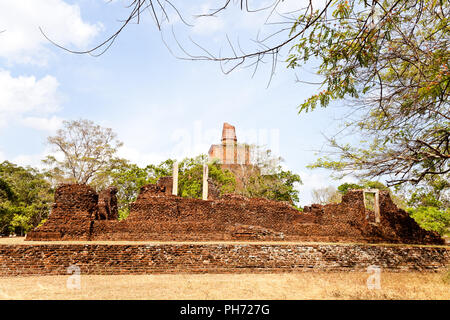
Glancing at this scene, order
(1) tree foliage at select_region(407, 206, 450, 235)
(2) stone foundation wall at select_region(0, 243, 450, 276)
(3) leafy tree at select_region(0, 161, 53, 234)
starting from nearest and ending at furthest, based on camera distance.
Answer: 1. (2) stone foundation wall at select_region(0, 243, 450, 276)
2. (1) tree foliage at select_region(407, 206, 450, 235)
3. (3) leafy tree at select_region(0, 161, 53, 234)

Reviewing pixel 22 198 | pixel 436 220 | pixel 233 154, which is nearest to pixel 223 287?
pixel 436 220

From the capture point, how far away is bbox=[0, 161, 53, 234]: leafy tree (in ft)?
66.5

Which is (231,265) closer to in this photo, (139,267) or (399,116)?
(139,267)

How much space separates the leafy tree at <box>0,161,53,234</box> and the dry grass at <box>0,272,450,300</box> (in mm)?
17451

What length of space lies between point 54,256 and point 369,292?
272 inches

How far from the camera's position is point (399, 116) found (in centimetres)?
519

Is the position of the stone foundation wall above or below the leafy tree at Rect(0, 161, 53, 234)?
below

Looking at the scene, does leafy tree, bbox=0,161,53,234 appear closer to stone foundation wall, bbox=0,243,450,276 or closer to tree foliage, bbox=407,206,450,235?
stone foundation wall, bbox=0,243,450,276

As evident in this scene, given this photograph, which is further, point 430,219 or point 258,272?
point 430,219

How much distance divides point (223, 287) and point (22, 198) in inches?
940

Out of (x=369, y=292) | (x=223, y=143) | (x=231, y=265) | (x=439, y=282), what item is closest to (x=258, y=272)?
(x=231, y=265)

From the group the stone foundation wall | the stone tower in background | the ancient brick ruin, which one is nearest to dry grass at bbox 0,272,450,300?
the stone foundation wall

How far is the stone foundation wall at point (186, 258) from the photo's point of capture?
6.61 meters

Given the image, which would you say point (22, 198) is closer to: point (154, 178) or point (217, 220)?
point (154, 178)
